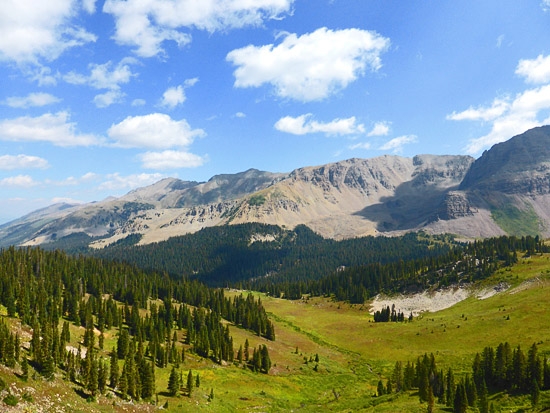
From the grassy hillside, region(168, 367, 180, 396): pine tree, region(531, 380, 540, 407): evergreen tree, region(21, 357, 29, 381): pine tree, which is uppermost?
region(21, 357, 29, 381): pine tree

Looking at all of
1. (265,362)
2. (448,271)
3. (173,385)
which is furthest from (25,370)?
(448,271)

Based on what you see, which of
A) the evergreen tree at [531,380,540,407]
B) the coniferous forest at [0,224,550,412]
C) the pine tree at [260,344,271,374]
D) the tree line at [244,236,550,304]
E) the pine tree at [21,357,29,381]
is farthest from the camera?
the tree line at [244,236,550,304]

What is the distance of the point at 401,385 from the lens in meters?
75.2

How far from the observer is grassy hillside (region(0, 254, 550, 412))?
5134cm

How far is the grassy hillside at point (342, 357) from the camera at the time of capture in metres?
51.3

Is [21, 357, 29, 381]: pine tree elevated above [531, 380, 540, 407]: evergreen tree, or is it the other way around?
[21, 357, 29, 381]: pine tree

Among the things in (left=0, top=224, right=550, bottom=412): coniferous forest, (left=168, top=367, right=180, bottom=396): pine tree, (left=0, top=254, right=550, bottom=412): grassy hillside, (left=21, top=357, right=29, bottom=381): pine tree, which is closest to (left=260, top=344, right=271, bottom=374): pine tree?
(left=0, top=224, right=550, bottom=412): coniferous forest

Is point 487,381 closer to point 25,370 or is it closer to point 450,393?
point 450,393

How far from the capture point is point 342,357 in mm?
110062

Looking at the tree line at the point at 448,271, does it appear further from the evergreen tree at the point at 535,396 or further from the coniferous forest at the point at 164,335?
the evergreen tree at the point at 535,396

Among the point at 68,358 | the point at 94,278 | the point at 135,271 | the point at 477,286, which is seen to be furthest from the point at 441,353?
the point at 135,271

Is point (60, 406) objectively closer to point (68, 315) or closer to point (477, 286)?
point (68, 315)

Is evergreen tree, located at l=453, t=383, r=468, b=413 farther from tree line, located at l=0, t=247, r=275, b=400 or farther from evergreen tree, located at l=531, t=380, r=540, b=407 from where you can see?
tree line, located at l=0, t=247, r=275, b=400

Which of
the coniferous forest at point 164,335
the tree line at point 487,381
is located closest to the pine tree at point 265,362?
the coniferous forest at point 164,335
